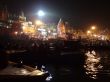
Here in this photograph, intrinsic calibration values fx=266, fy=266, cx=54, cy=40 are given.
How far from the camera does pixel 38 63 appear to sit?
45.2m

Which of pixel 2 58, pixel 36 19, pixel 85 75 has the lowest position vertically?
pixel 85 75

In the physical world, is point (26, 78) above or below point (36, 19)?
below

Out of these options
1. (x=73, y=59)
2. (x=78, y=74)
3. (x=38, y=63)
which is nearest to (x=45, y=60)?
(x=38, y=63)

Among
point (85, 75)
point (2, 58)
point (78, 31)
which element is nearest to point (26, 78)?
point (2, 58)

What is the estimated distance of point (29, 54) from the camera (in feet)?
153

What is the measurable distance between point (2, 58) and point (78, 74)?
43.7 feet

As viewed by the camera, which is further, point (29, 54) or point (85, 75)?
point (29, 54)

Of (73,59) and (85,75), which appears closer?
(85,75)

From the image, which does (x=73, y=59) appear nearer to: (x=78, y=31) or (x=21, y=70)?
(x=21, y=70)

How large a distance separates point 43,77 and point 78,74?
39.6ft

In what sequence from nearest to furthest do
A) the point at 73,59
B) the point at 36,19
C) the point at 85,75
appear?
the point at 85,75, the point at 73,59, the point at 36,19

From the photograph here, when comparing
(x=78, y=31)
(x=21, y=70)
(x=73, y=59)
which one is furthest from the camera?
(x=78, y=31)

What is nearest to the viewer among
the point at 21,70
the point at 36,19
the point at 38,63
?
the point at 21,70

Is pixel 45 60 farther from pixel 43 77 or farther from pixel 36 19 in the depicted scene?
pixel 36 19
